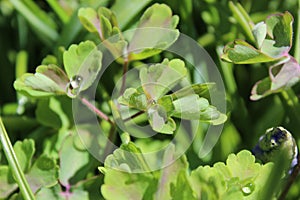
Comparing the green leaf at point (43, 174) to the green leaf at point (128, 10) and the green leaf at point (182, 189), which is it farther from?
the green leaf at point (128, 10)

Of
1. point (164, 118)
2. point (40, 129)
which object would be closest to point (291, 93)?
point (164, 118)

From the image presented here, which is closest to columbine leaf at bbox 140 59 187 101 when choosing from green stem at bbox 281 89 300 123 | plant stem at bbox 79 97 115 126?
plant stem at bbox 79 97 115 126

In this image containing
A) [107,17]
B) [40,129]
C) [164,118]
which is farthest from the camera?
[40,129]

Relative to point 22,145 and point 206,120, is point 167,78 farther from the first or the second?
point 22,145

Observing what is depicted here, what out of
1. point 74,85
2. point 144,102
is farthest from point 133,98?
point 74,85

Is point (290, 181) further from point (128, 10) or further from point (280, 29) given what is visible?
point (128, 10)

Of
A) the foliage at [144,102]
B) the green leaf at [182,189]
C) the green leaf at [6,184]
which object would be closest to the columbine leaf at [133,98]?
the foliage at [144,102]
